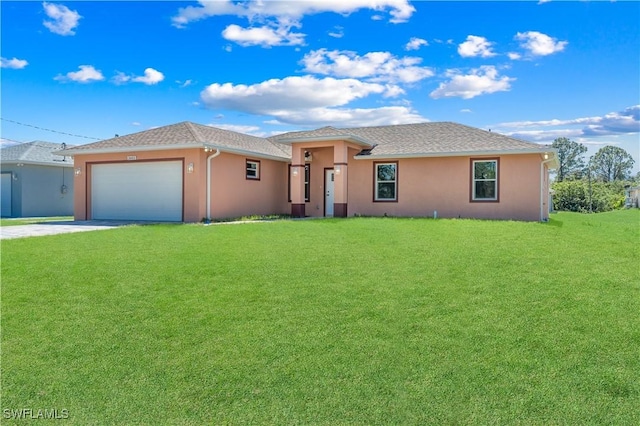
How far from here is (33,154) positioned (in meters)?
24.6

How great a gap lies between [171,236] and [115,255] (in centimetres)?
251

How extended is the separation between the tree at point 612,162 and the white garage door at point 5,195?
90411 millimetres

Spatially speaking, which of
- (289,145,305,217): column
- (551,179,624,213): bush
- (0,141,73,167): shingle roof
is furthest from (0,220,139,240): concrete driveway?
(551,179,624,213): bush

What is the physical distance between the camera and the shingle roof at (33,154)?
23.5 meters

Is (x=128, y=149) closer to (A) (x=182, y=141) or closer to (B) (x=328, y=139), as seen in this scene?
(A) (x=182, y=141)

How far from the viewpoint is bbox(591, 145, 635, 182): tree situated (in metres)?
85.6

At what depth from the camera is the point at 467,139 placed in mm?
17891

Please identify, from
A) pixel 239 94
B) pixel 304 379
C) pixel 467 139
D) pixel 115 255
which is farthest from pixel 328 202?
pixel 304 379

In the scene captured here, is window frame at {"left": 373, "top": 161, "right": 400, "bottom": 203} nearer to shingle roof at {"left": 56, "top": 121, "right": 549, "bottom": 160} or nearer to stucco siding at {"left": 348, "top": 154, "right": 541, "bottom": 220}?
stucco siding at {"left": 348, "top": 154, "right": 541, "bottom": 220}

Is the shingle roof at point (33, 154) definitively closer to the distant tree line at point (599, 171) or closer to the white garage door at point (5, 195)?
the white garage door at point (5, 195)

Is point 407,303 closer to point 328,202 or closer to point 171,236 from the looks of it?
point 171,236

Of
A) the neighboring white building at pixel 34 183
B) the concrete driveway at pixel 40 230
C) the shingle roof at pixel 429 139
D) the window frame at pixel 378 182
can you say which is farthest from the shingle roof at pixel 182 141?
the neighboring white building at pixel 34 183

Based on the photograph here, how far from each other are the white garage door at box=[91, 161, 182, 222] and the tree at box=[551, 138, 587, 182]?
74.8m

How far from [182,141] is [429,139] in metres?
9.58
